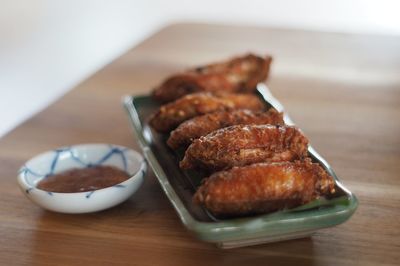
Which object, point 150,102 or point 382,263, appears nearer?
point 382,263

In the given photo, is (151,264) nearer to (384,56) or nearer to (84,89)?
(84,89)

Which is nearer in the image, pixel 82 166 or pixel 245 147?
pixel 245 147

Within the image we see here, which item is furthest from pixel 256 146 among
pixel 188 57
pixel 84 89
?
pixel 188 57

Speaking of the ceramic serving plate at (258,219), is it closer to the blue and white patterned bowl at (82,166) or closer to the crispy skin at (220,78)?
the blue and white patterned bowl at (82,166)

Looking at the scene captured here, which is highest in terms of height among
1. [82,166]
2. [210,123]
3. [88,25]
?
[210,123]

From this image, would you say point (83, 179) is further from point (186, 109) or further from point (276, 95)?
point (276, 95)

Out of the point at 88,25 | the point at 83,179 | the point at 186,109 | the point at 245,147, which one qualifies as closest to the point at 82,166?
the point at 83,179

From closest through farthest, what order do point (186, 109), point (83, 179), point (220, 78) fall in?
point (83, 179)
point (186, 109)
point (220, 78)
